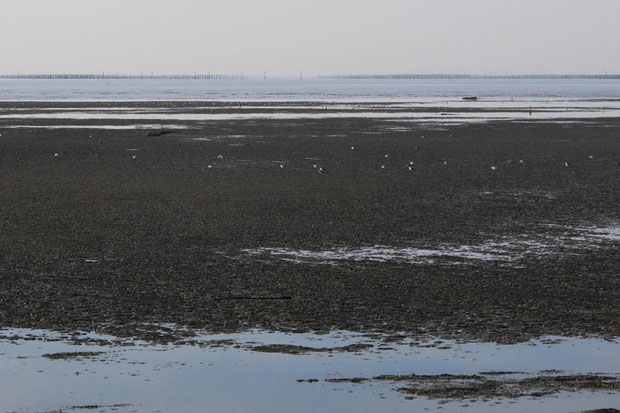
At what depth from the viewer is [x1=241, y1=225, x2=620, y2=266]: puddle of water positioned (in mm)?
16483

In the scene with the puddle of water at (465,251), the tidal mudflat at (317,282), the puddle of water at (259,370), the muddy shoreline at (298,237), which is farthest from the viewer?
the puddle of water at (465,251)

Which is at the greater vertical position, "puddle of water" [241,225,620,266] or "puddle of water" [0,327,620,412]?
"puddle of water" [0,327,620,412]

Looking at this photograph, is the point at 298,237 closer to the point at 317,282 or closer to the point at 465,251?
the point at 465,251

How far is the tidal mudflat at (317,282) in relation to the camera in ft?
32.3

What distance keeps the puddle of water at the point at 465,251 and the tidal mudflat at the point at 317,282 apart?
6 cm

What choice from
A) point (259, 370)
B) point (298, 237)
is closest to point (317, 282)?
point (298, 237)

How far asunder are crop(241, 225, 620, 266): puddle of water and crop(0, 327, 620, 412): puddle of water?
16.2ft

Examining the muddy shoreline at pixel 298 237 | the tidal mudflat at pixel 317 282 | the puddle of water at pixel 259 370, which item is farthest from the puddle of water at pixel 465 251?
the puddle of water at pixel 259 370

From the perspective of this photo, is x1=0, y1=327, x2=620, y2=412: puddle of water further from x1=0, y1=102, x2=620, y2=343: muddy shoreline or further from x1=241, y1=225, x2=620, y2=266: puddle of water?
x1=241, y1=225, x2=620, y2=266: puddle of water

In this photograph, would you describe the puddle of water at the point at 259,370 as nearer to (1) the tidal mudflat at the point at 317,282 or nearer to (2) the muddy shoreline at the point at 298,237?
(1) the tidal mudflat at the point at 317,282

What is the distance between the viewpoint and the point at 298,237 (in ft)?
61.3

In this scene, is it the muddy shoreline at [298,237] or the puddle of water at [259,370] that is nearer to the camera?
the puddle of water at [259,370]

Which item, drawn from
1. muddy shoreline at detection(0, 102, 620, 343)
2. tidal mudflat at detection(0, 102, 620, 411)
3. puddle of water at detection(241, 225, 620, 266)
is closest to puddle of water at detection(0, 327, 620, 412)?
tidal mudflat at detection(0, 102, 620, 411)

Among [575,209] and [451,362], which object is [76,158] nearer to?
[575,209]
